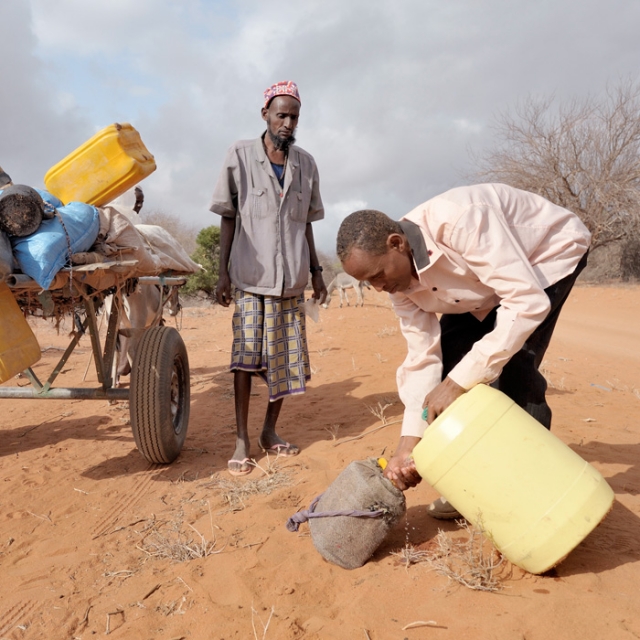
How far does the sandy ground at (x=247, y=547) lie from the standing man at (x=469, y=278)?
553mm

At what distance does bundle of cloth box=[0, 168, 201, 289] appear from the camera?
287 cm

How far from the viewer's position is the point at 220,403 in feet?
18.7

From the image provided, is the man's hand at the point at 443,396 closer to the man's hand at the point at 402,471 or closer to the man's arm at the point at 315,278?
the man's hand at the point at 402,471

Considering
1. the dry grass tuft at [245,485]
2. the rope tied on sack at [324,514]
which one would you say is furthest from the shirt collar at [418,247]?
the dry grass tuft at [245,485]

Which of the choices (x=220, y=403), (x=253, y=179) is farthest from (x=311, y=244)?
(x=220, y=403)

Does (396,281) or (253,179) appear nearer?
(396,281)

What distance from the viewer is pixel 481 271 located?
2158 mm

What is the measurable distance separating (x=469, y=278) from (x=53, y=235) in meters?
2.10

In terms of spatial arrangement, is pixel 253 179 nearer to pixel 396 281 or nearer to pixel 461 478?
pixel 396 281

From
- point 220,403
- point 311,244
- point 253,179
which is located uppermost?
point 253,179

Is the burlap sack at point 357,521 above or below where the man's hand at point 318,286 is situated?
below

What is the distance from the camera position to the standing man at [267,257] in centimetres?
376

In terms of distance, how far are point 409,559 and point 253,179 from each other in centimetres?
256

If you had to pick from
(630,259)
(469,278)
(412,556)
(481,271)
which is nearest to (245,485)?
(412,556)
